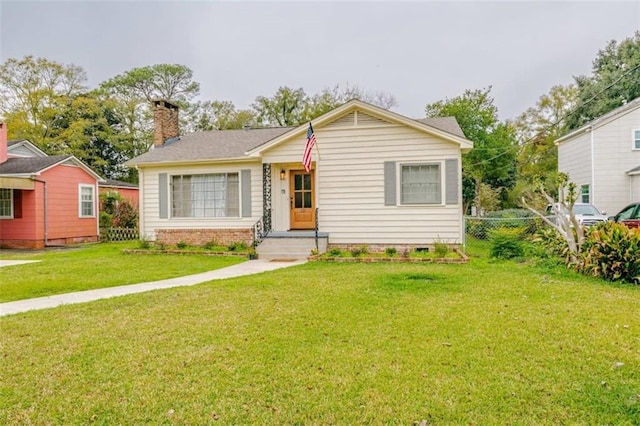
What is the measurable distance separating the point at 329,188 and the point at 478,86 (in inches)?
808

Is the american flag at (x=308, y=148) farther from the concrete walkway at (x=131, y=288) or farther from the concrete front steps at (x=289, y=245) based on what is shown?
the concrete walkway at (x=131, y=288)

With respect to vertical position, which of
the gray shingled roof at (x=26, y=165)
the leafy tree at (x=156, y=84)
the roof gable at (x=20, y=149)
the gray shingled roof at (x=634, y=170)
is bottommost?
the gray shingled roof at (x=634, y=170)

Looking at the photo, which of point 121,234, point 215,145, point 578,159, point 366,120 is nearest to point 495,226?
point 366,120

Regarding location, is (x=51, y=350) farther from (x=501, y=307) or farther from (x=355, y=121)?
(x=355, y=121)

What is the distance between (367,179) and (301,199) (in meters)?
2.57

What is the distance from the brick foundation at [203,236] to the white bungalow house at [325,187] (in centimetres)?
4

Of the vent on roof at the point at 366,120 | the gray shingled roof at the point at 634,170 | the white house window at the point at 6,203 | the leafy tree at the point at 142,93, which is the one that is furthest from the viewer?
the leafy tree at the point at 142,93

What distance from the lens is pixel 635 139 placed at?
16453 millimetres

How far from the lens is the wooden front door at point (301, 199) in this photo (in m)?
13.1

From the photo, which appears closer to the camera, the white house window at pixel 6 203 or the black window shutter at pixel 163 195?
the black window shutter at pixel 163 195

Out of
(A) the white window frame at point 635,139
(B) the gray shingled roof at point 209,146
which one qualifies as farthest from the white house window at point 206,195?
(A) the white window frame at point 635,139

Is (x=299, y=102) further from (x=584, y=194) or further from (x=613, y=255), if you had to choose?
(x=613, y=255)

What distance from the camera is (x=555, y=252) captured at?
954 cm

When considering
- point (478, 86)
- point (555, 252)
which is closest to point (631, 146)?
point (555, 252)
